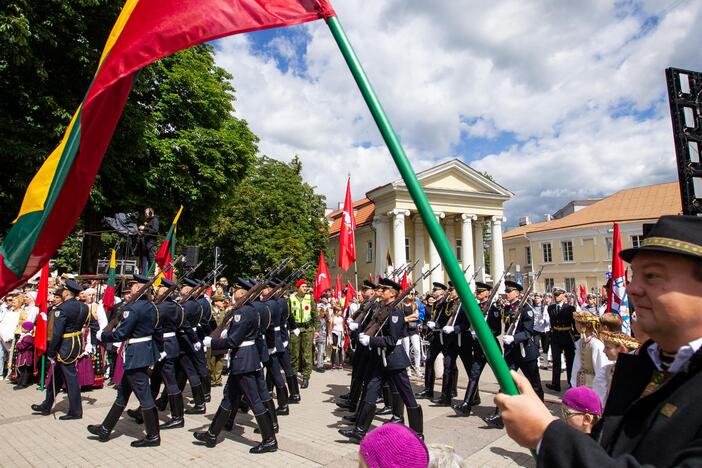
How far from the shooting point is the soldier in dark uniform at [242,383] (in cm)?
589

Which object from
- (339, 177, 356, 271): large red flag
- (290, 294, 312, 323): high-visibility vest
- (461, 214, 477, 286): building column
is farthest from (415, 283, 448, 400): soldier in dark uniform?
(461, 214, 477, 286): building column

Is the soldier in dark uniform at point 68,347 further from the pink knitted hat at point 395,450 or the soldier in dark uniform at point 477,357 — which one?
the pink knitted hat at point 395,450

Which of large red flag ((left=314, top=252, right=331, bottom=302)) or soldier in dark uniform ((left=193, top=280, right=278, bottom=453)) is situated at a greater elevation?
large red flag ((left=314, top=252, right=331, bottom=302))

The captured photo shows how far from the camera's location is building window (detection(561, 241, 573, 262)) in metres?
45.8

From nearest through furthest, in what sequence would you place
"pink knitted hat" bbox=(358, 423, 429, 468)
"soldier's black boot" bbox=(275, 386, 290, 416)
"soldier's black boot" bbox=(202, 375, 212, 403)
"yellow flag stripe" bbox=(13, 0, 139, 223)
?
1. "pink knitted hat" bbox=(358, 423, 429, 468)
2. "yellow flag stripe" bbox=(13, 0, 139, 223)
3. "soldier's black boot" bbox=(275, 386, 290, 416)
4. "soldier's black boot" bbox=(202, 375, 212, 403)

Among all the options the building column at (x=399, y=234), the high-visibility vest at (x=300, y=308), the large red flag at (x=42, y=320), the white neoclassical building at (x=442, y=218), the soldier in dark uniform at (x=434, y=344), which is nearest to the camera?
the large red flag at (x=42, y=320)

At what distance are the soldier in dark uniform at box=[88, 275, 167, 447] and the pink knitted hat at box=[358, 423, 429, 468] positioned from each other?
525cm

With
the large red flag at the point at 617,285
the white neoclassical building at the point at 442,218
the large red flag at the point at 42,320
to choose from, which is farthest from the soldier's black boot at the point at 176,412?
the white neoclassical building at the point at 442,218

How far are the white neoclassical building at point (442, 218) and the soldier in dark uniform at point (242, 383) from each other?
107 feet

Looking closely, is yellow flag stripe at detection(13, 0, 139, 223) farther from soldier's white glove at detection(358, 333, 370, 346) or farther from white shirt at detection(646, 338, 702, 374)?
soldier's white glove at detection(358, 333, 370, 346)

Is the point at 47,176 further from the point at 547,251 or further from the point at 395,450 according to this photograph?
the point at 547,251

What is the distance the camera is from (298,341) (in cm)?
1056

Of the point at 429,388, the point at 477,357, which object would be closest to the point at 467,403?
the point at 477,357

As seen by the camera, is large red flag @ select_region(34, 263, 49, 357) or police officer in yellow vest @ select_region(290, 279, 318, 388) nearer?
large red flag @ select_region(34, 263, 49, 357)
